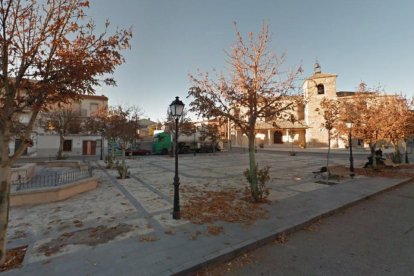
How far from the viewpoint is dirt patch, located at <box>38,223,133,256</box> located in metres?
4.00

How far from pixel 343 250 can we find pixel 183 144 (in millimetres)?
29703

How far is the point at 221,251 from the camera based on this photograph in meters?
3.83

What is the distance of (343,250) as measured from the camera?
4.05 meters

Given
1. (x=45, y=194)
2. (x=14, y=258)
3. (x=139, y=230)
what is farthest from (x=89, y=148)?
(x=14, y=258)

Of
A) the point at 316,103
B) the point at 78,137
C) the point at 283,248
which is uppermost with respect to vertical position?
the point at 316,103

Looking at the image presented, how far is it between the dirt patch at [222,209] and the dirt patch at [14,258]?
10.5 ft

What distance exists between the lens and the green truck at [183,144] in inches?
1226

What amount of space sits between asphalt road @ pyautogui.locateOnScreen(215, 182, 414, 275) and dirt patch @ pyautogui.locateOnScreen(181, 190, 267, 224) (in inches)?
46.9

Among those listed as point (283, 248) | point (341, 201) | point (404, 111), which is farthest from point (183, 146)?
point (283, 248)

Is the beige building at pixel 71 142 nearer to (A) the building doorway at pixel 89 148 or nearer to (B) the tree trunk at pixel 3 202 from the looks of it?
(A) the building doorway at pixel 89 148

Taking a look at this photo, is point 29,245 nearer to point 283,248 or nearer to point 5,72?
point 5,72

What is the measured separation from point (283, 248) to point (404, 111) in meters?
16.2

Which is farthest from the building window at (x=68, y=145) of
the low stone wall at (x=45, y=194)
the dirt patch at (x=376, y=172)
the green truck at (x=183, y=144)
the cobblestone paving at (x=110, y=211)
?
the dirt patch at (x=376, y=172)

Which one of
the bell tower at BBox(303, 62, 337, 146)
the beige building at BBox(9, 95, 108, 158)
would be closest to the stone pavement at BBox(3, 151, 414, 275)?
the beige building at BBox(9, 95, 108, 158)
